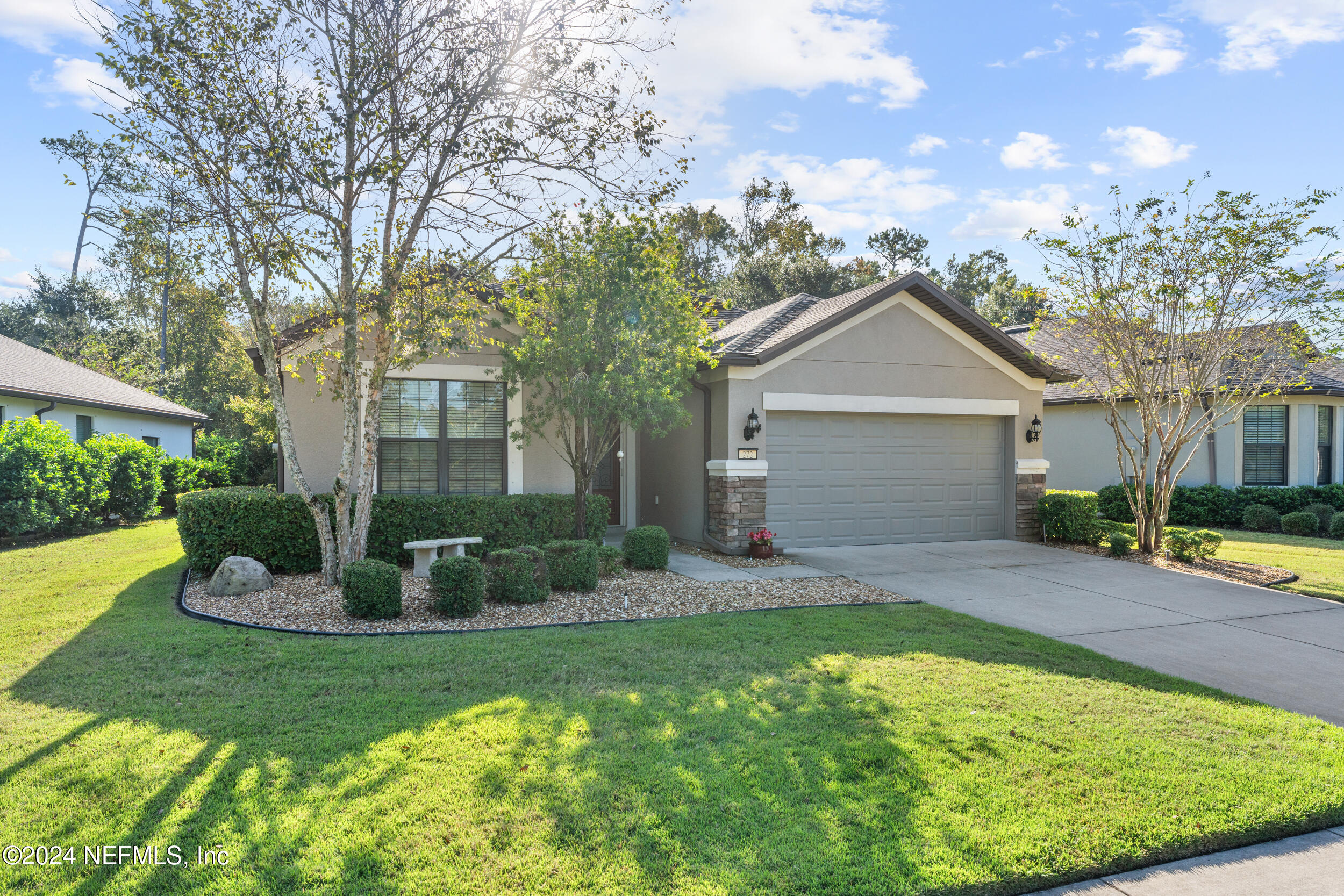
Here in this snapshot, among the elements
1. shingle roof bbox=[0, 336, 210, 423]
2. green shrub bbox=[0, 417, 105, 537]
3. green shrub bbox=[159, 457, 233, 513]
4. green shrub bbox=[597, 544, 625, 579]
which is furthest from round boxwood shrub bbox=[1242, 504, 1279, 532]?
shingle roof bbox=[0, 336, 210, 423]

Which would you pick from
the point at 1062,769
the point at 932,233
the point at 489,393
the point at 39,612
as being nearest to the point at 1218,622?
the point at 1062,769

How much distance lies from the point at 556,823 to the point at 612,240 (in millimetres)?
7311

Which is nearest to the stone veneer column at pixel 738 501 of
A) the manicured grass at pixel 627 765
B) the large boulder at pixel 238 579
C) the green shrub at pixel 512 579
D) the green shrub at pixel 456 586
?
the green shrub at pixel 512 579

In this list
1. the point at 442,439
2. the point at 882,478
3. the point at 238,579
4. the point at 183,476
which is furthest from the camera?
the point at 183,476

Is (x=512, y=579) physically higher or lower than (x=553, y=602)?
higher

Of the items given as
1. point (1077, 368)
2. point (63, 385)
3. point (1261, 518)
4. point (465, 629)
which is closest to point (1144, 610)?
point (465, 629)

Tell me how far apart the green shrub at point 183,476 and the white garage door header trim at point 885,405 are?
14511 millimetres

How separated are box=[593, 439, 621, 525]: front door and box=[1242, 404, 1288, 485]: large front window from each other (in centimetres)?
1290

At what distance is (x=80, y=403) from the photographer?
52.7 ft

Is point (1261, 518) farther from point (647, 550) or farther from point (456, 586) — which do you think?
point (456, 586)

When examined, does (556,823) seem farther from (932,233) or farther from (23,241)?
(932,233)

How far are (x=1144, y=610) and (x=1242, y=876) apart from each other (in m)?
5.34

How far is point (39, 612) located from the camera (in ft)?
23.9

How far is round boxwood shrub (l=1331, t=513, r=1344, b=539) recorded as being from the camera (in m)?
13.9
